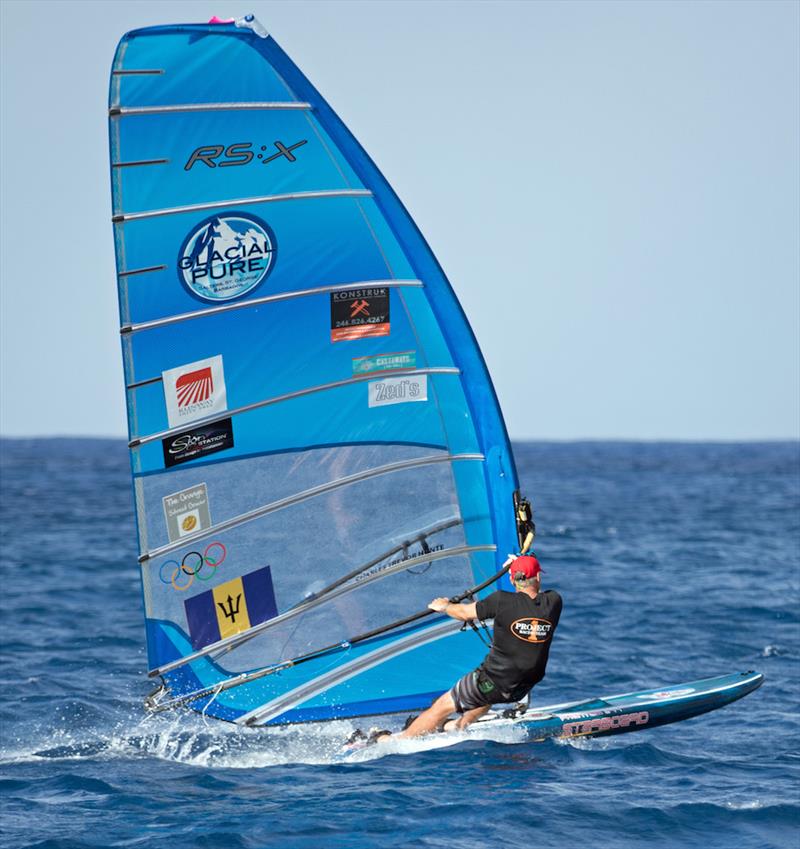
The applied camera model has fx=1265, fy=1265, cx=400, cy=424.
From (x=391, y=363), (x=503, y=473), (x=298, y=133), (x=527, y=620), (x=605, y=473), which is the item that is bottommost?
(x=605, y=473)

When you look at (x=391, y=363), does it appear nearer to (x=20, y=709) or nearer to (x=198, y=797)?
(x=198, y=797)

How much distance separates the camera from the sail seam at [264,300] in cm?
917

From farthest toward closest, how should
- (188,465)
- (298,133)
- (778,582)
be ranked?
(778,582) < (188,465) < (298,133)

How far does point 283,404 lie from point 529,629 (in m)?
2.53

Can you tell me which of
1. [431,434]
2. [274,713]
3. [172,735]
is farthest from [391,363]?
[172,735]

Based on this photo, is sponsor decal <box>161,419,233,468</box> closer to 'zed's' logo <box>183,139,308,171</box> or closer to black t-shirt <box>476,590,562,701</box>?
'zed's' logo <box>183,139,308,171</box>

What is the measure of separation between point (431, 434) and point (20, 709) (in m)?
5.52

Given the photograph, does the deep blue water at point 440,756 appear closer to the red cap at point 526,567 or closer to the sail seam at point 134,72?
the red cap at point 526,567

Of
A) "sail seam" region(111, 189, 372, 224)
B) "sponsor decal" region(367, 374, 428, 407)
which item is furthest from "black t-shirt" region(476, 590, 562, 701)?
"sail seam" region(111, 189, 372, 224)

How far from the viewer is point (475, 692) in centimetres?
962

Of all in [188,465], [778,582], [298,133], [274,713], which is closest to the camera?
[298,133]

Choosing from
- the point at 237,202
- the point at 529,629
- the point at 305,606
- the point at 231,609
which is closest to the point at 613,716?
the point at 529,629

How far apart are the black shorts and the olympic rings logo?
6.93ft

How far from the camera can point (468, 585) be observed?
10172mm
